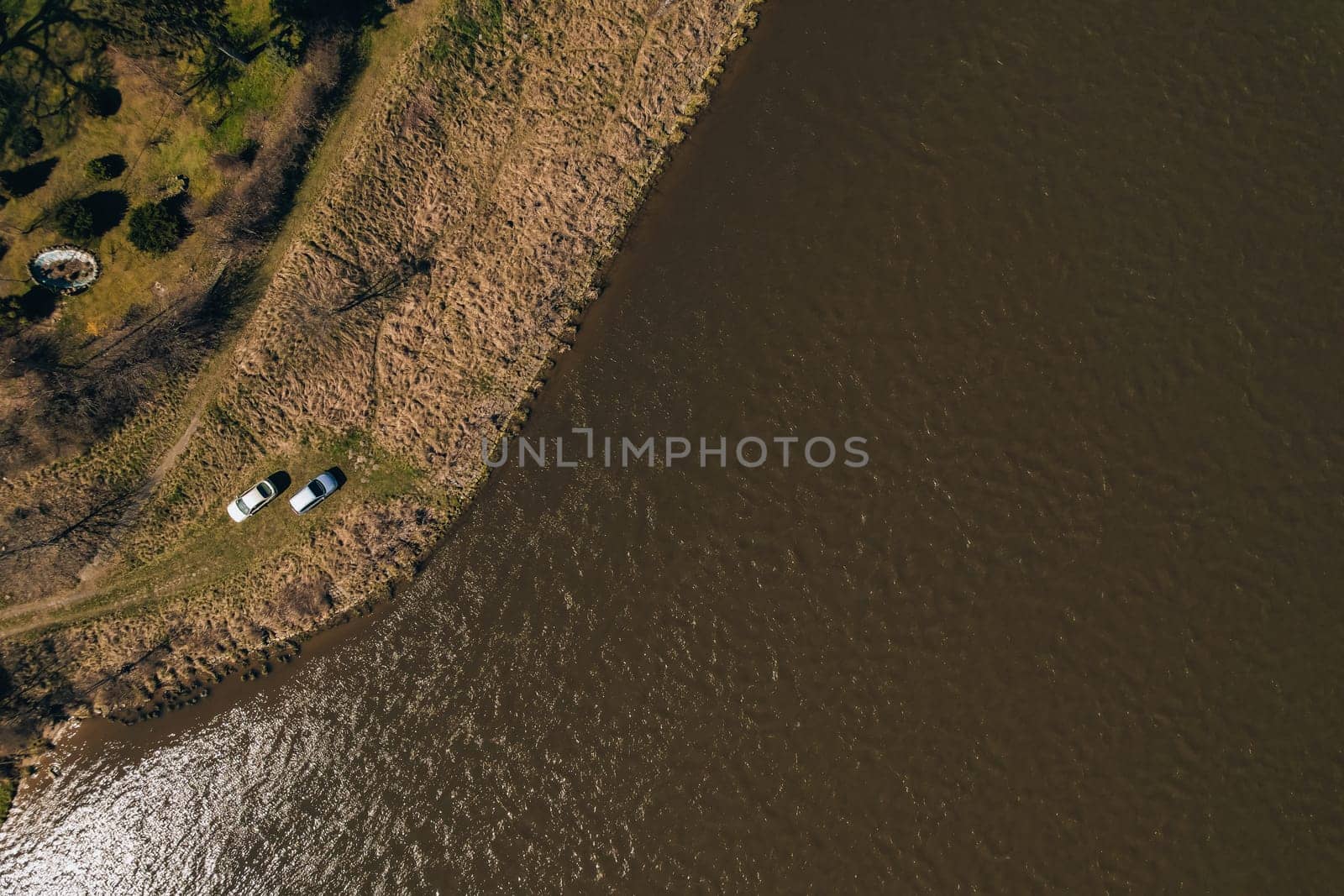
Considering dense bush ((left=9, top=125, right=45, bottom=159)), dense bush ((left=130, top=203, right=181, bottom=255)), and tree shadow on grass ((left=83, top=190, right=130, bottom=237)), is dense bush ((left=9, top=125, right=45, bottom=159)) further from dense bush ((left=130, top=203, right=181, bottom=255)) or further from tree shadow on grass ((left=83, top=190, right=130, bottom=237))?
dense bush ((left=130, top=203, right=181, bottom=255))

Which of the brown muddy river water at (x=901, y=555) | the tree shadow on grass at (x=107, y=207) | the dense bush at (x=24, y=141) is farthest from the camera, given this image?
the tree shadow on grass at (x=107, y=207)

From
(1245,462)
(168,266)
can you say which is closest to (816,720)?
(1245,462)

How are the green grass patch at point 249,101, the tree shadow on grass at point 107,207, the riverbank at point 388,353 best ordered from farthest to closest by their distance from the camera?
the riverbank at point 388,353, the green grass patch at point 249,101, the tree shadow on grass at point 107,207

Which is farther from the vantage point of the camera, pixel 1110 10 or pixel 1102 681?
pixel 1110 10

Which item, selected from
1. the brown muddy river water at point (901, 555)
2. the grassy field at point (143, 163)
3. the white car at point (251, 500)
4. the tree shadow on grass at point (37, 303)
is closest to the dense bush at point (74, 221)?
the grassy field at point (143, 163)

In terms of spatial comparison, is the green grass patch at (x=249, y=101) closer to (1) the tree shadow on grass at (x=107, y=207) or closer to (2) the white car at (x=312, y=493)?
(1) the tree shadow on grass at (x=107, y=207)

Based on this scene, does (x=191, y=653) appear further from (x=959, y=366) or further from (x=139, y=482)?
(x=959, y=366)

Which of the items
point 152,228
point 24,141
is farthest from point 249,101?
point 24,141
